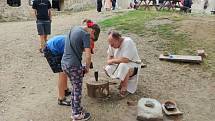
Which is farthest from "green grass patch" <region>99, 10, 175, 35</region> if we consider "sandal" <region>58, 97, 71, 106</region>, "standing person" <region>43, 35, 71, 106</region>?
"standing person" <region>43, 35, 71, 106</region>

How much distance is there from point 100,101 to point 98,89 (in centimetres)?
21

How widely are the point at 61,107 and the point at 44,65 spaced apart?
2.76 m

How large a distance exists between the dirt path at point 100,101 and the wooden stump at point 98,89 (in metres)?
0.10

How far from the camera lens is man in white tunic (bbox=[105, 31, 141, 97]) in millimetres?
6505

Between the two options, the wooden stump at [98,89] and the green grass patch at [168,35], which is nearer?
the wooden stump at [98,89]

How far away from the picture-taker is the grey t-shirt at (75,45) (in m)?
5.36

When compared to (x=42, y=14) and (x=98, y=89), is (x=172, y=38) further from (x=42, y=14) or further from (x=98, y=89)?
(x=98, y=89)

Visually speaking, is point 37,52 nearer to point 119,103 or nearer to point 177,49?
point 177,49

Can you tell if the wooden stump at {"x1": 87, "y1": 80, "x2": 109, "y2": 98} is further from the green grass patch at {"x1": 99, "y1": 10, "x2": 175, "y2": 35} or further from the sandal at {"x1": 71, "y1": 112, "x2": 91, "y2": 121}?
the green grass patch at {"x1": 99, "y1": 10, "x2": 175, "y2": 35}

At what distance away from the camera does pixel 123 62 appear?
656cm

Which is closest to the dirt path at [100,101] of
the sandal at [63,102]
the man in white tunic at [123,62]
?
the sandal at [63,102]

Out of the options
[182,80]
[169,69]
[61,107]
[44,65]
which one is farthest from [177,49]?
[61,107]

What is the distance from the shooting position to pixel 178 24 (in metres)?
13.0

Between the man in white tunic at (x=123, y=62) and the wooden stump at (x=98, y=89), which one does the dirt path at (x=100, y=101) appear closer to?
the wooden stump at (x=98, y=89)
